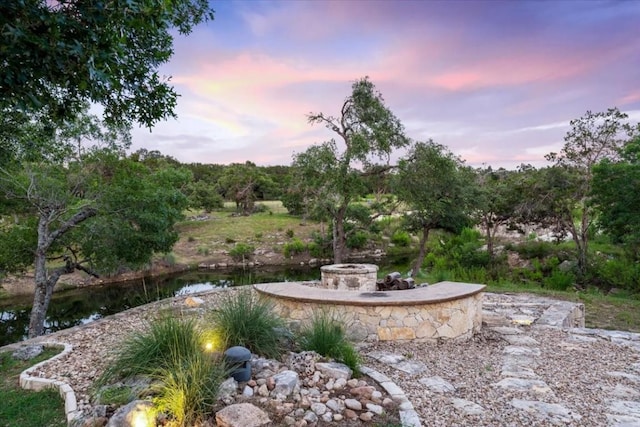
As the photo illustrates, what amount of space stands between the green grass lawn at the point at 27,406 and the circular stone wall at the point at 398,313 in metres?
2.68

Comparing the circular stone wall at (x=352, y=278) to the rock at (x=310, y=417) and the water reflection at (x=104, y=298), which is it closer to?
the water reflection at (x=104, y=298)

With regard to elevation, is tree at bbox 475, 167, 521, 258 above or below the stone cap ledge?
above

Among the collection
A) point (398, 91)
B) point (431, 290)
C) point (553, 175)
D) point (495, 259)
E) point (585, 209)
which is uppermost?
point (398, 91)

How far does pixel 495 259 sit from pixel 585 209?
319 centimetres

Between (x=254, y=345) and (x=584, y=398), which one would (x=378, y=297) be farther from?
(x=584, y=398)

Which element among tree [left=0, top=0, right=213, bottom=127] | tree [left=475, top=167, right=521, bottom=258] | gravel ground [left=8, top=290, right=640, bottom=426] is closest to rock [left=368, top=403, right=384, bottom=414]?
gravel ground [left=8, top=290, right=640, bottom=426]

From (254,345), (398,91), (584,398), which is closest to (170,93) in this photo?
(254,345)

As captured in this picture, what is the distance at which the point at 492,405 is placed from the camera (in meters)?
3.03

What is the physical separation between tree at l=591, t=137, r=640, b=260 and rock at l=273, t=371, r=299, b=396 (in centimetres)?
814

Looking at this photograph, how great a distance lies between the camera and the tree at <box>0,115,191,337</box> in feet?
21.8

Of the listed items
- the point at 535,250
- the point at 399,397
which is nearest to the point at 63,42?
the point at 399,397

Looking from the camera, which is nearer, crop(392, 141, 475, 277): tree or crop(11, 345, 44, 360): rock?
crop(11, 345, 44, 360): rock

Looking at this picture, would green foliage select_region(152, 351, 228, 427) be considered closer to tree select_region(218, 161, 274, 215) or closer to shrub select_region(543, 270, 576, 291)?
shrub select_region(543, 270, 576, 291)

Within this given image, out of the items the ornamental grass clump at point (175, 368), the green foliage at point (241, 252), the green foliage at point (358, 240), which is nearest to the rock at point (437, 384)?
the ornamental grass clump at point (175, 368)
